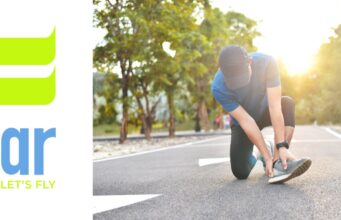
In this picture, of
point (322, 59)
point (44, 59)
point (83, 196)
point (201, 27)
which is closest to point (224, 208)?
point (83, 196)

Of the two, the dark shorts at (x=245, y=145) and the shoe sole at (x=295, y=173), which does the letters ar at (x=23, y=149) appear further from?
the dark shorts at (x=245, y=145)

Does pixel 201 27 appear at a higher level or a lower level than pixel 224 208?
higher

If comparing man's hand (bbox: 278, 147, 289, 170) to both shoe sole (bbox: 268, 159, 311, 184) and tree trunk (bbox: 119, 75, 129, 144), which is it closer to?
shoe sole (bbox: 268, 159, 311, 184)

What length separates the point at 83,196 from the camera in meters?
3.60

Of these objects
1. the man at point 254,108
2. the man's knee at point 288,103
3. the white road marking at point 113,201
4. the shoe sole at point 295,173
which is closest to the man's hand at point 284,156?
the man at point 254,108

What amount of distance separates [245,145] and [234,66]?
3.80ft

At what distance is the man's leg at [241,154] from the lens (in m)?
6.52

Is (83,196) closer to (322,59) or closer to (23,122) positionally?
(23,122)

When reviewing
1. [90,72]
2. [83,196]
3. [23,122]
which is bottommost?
[83,196]

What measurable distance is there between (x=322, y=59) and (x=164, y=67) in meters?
23.6

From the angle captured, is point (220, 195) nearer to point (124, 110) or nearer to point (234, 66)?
point (234, 66)

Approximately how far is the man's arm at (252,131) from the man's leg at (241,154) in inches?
10.4

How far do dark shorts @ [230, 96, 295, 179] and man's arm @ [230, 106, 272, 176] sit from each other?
271 mm

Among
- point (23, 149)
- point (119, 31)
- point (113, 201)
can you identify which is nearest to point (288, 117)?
point (113, 201)
